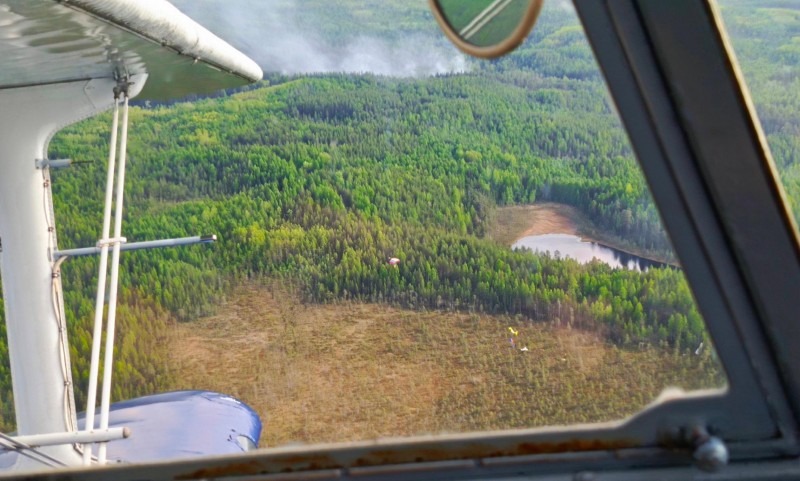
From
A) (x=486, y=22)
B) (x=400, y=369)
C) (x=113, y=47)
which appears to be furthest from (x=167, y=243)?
(x=486, y=22)

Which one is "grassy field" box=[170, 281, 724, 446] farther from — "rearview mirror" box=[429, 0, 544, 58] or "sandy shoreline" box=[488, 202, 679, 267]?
"rearview mirror" box=[429, 0, 544, 58]

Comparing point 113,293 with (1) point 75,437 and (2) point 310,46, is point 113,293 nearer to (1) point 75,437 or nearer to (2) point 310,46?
(1) point 75,437

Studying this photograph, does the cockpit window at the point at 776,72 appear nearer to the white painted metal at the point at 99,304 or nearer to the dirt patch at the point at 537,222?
the dirt patch at the point at 537,222

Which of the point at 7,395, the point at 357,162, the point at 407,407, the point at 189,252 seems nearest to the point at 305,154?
the point at 357,162

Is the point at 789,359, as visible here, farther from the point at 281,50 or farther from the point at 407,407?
the point at 281,50

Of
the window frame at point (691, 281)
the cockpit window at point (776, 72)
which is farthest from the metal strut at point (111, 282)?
the cockpit window at point (776, 72)

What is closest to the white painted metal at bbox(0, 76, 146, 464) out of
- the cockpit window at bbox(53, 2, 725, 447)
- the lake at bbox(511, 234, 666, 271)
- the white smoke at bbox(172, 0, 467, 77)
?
the cockpit window at bbox(53, 2, 725, 447)
